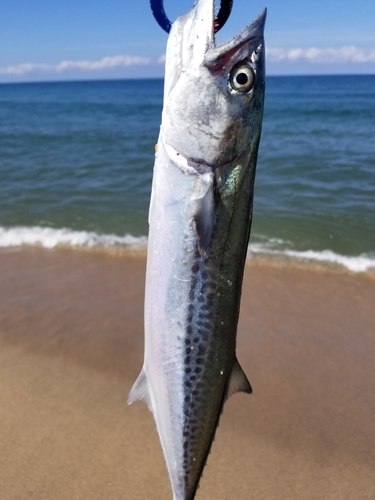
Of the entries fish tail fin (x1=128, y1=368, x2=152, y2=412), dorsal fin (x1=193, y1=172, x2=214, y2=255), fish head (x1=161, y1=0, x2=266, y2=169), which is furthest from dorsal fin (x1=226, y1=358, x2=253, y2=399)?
fish head (x1=161, y1=0, x2=266, y2=169)

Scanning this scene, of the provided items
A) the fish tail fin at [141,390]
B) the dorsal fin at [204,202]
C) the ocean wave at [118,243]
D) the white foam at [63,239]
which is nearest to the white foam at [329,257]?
the ocean wave at [118,243]

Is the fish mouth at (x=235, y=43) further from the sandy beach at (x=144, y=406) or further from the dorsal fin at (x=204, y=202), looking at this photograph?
the sandy beach at (x=144, y=406)

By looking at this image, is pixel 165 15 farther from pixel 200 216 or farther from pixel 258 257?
pixel 258 257

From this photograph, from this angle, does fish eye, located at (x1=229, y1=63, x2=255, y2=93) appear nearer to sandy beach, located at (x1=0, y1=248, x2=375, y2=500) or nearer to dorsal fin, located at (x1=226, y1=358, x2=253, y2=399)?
dorsal fin, located at (x1=226, y1=358, x2=253, y2=399)

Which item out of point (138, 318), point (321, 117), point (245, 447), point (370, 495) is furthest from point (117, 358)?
point (321, 117)

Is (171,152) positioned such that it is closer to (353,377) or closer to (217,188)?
(217,188)

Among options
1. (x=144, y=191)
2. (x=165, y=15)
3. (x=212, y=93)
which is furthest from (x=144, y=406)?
(x=144, y=191)
